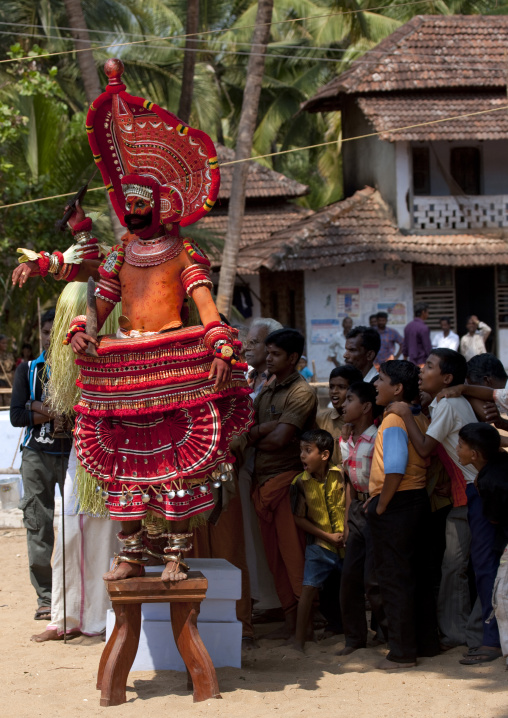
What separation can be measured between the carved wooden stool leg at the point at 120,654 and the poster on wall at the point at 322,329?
48.6 ft

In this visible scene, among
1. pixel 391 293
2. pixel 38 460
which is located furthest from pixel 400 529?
pixel 391 293

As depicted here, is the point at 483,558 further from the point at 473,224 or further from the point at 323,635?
the point at 473,224

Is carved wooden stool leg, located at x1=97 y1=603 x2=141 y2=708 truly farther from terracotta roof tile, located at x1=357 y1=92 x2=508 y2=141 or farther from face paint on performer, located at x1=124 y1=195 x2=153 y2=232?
terracotta roof tile, located at x1=357 y1=92 x2=508 y2=141

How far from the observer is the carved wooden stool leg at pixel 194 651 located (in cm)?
456

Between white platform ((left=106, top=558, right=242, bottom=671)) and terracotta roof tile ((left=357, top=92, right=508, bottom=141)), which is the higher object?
terracotta roof tile ((left=357, top=92, right=508, bottom=141))

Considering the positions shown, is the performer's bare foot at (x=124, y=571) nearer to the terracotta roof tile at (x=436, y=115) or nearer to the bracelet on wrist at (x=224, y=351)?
the bracelet on wrist at (x=224, y=351)

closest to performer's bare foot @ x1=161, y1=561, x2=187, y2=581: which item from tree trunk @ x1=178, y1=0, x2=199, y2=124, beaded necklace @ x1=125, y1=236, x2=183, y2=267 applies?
beaded necklace @ x1=125, y1=236, x2=183, y2=267

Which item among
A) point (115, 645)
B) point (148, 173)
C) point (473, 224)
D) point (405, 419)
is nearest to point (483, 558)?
point (405, 419)

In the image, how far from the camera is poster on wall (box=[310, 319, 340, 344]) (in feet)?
63.3

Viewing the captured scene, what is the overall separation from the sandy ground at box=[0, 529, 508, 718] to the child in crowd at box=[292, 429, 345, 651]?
368 millimetres

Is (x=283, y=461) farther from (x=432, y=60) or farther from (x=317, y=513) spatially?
(x=432, y=60)

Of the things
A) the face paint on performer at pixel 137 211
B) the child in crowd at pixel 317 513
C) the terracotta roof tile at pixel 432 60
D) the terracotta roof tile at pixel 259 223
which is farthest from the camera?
the terracotta roof tile at pixel 259 223

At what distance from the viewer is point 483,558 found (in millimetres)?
5113

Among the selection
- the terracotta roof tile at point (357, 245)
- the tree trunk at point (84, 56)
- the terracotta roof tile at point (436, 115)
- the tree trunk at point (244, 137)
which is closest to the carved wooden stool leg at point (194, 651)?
the tree trunk at point (84, 56)
